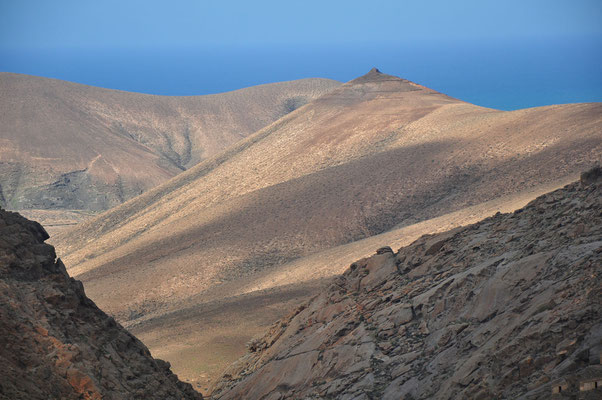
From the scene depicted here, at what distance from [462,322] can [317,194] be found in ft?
102

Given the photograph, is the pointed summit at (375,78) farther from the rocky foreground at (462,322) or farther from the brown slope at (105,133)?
the rocky foreground at (462,322)

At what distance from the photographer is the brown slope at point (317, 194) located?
122 feet

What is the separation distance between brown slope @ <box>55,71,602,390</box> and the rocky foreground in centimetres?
1377

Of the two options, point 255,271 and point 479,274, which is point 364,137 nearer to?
point 255,271

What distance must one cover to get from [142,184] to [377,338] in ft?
262

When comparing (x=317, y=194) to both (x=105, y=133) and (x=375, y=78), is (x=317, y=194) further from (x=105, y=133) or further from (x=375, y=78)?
(x=105, y=133)

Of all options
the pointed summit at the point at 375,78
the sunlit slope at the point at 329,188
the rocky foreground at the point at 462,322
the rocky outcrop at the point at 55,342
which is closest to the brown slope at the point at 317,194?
the sunlit slope at the point at 329,188

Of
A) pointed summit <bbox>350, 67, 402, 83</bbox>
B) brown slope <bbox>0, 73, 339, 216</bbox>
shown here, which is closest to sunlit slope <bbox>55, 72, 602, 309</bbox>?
pointed summit <bbox>350, 67, 402, 83</bbox>

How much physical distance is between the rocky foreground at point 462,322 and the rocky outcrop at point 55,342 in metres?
2.97

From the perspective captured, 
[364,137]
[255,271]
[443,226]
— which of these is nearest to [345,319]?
[443,226]

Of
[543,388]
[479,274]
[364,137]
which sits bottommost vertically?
[543,388]

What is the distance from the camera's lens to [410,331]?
1468 cm

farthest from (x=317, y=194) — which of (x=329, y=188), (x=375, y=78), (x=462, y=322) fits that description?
(x=462, y=322)

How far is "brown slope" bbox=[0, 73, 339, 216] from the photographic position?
3590 inches
